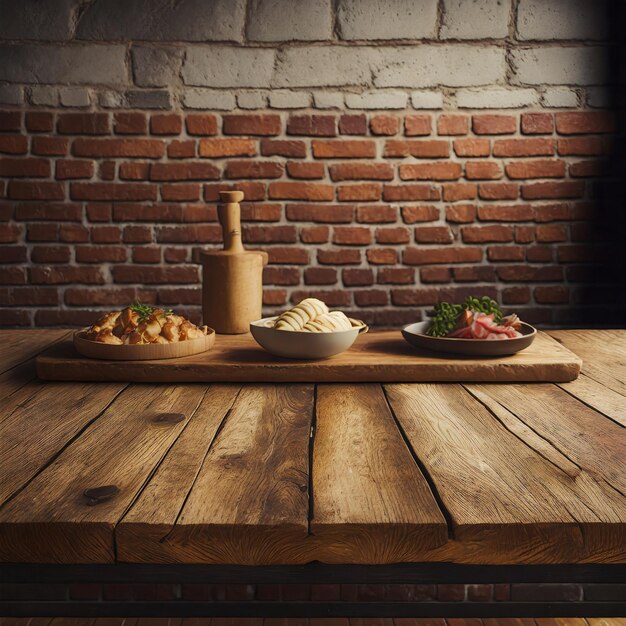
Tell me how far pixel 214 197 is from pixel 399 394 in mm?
1683

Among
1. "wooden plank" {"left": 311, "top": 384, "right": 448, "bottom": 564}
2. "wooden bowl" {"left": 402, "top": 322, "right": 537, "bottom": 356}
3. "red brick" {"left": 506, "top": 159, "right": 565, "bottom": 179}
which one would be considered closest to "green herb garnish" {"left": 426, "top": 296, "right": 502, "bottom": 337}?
"wooden bowl" {"left": 402, "top": 322, "right": 537, "bottom": 356}

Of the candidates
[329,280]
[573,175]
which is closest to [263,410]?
[329,280]

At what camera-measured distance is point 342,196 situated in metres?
2.87

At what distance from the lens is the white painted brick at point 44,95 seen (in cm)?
279

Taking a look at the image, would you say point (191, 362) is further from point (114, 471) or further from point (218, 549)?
point (218, 549)

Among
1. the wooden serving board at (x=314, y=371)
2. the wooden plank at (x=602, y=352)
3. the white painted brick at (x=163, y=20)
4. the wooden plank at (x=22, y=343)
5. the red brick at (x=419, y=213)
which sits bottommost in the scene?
the wooden plank at (x=22, y=343)

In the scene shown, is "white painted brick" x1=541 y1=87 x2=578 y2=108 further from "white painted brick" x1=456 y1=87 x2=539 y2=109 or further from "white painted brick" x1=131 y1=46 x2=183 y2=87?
"white painted brick" x1=131 y1=46 x2=183 y2=87

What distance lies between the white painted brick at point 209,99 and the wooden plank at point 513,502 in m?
1.98

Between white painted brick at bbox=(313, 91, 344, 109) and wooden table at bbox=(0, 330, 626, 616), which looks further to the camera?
white painted brick at bbox=(313, 91, 344, 109)

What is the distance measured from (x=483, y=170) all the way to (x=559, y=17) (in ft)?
2.02

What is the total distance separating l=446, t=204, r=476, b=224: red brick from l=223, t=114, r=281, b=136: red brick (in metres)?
0.72

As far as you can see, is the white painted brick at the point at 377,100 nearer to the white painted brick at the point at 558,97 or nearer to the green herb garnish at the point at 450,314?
the white painted brick at the point at 558,97

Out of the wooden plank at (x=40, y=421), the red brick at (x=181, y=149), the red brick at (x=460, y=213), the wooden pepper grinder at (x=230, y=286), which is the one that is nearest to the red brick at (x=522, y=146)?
the red brick at (x=460, y=213)

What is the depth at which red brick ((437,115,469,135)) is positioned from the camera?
2824mm
